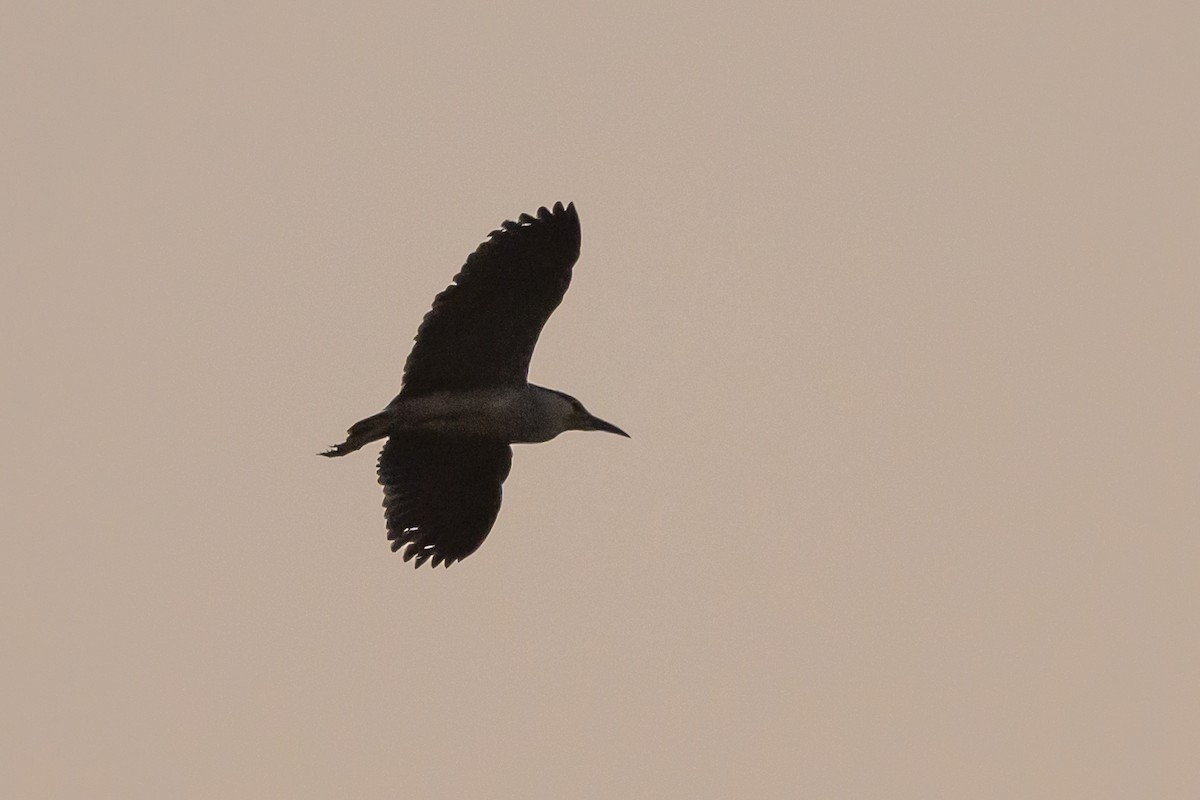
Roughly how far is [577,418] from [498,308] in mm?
1664

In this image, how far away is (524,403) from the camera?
14664 millimetres

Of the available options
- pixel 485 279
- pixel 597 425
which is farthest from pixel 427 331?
pixel 597 425

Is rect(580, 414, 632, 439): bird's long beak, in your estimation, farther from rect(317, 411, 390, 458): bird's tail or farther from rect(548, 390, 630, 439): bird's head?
rect(317, 411, 390, 458): bird's tail

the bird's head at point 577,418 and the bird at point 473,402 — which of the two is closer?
the bird at point 473,402

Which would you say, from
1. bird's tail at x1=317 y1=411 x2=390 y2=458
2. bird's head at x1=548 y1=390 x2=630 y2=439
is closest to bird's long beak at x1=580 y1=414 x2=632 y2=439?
bird's head at x1=548 y1=390 x2=630 y2=439

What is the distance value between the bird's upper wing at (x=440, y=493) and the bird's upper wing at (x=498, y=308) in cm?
107

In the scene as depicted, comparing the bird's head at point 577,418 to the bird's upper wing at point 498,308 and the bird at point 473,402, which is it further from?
the bird's upper wing at point 498,308

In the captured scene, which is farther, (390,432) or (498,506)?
(498,506)

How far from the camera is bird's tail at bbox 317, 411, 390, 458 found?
47.0 ft

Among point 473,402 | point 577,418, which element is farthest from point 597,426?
point 473,402

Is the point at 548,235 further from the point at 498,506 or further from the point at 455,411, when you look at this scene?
the point at 498,506

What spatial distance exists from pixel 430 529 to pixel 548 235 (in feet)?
10.2

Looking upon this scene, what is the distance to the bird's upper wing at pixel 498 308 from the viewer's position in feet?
45.0

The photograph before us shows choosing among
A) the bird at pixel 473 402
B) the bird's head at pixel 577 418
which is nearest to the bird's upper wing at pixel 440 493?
the bird at pixel 473 402
